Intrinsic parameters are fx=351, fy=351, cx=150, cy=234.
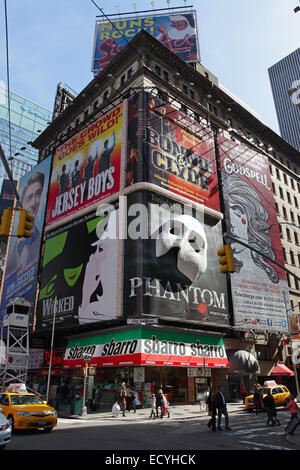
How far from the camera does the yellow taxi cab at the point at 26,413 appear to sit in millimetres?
13344

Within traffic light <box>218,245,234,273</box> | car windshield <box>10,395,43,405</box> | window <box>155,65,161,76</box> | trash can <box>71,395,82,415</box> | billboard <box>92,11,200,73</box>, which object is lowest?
trash can <box>71,395,82,415</box>

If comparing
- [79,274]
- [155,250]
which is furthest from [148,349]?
[79,274]

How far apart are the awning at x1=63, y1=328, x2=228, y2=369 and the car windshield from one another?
437 inches

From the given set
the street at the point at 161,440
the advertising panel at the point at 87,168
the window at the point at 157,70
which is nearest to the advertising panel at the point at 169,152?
the advertising panel at the point at 87,168

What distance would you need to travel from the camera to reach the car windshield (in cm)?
1450

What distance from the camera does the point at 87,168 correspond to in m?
39.9

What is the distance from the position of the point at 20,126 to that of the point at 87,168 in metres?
139

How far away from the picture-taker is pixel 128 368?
1135 inches

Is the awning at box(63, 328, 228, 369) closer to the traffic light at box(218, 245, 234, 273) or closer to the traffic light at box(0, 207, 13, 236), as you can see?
the traffic light at box(218, 245, 234, 273)

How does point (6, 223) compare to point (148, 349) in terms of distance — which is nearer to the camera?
point (6, 223)

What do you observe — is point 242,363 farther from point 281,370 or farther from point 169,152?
point 169,152

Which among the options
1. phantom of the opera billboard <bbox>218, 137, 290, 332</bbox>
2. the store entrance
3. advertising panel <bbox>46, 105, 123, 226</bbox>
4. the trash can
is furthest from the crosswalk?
advertising panel <bbox>46, 105, 123, 226</bbox>
